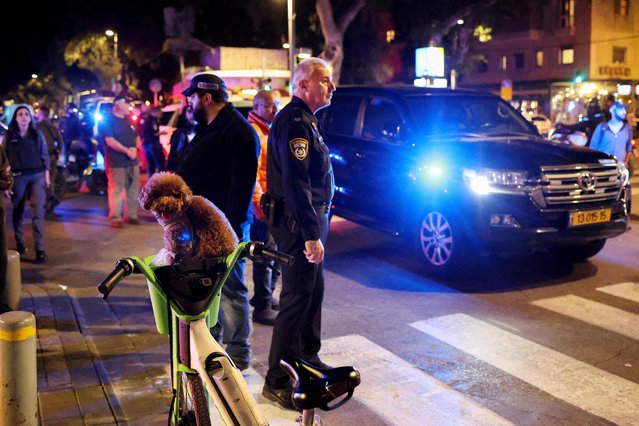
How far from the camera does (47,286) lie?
757 centimetres

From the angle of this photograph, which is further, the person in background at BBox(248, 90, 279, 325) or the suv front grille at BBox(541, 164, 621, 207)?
the suv front grille at BBox(541, 164, 621, 207)

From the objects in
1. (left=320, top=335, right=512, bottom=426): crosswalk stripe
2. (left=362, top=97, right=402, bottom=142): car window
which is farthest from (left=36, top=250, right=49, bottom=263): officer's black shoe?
(left=320, top=335, right=512, bottom=426): crosswalk stripe

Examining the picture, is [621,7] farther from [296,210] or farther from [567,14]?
[296,210]

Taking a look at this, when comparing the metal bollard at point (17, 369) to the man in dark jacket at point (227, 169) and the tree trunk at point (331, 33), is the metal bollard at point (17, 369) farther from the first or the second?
the tree trunk at point (331, 33)

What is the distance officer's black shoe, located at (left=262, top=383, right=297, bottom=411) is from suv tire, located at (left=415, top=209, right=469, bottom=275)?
3.54 meters

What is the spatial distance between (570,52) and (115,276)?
154 ft

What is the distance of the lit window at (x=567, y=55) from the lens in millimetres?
45469

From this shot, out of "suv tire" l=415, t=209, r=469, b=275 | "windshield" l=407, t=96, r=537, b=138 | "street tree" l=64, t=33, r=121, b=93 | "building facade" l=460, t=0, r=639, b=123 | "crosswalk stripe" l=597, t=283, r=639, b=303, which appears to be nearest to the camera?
"crosswalk stripe" l=597, t=283, r=639, b=303

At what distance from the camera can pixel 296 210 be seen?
443cm

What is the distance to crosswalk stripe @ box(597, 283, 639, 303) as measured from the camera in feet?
A: 23.4

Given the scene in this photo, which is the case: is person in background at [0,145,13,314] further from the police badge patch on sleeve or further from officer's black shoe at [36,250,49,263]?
the police badge patch on sleeve

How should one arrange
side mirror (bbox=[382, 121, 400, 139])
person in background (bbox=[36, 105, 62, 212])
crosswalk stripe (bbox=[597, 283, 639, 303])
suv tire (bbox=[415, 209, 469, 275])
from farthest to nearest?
person in background (bbox=[36, 105, 62, 212]) < side mirror (bbox=[382, 121, 400, 139]) < suv tire (bbox=[415, 209, 469, 275]) < crosswalk stripe (bbox=[597, 283, 639, 303])

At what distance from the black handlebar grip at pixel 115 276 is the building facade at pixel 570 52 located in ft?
137

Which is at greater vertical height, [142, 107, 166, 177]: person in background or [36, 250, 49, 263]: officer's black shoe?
[142, 107, 166, 177]: person in background
